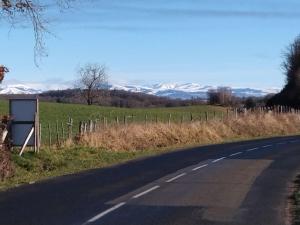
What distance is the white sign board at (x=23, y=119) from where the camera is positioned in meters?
24.2

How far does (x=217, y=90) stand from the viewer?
447 ft

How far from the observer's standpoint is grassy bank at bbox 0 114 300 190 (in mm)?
22000

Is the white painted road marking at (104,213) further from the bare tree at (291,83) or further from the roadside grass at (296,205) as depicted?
the bare tree at (291,83)

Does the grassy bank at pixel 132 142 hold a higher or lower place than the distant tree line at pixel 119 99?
lower

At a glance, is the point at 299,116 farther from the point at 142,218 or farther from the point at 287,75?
the point at 142,218

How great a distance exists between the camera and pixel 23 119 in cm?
2459

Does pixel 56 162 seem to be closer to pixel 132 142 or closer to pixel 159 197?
pixel 159 197

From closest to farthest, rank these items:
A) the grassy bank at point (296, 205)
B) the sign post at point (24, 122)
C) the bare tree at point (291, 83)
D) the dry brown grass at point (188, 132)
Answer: the grassy bank at point (296, 205)
the sign post at point (24, 122)
the dry brown grass at point (188, 132)
the bare tree at point (291, 83)

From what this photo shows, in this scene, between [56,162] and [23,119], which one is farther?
[23,119]

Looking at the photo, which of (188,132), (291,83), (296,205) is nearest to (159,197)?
(296,205)

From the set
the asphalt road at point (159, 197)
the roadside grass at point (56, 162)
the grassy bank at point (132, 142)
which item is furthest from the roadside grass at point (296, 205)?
the grassy bank at point (132, 142)

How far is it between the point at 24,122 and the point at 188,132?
18.9 m

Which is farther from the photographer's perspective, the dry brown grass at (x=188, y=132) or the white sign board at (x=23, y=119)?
the dry brown grass at (x=188, y=132)

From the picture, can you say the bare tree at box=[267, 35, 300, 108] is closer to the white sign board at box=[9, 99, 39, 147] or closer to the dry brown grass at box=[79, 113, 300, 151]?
the dry brown grass at box=[79, 113, 300, 151]
